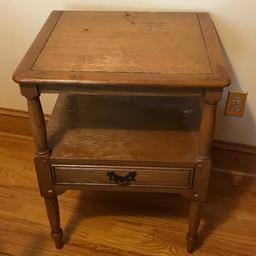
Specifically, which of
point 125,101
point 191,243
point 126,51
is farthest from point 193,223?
point 126,51

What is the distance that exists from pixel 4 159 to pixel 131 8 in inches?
33.9

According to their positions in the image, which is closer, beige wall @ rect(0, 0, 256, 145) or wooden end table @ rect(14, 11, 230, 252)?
wooden end table @ rect(14, 11, 230, 252)

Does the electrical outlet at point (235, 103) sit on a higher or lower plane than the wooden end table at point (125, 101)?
lower

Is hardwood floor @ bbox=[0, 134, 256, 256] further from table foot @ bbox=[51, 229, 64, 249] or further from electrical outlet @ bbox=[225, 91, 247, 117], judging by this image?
electrical outlet @ bbox=[225, 91, 247, 117]

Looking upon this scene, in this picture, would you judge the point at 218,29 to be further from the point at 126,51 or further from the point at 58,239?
the point at 58,239

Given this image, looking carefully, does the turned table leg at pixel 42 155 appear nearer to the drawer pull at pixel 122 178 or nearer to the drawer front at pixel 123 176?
the drawer front at pixel 123 176

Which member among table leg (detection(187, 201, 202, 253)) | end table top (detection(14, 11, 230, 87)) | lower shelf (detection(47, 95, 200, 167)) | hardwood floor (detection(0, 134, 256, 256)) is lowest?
hardwood floor (detection(0, 134, 256, 256))

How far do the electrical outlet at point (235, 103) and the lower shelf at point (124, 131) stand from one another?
0.63 ft

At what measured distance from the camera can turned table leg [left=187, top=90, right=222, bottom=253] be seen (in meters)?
0.81

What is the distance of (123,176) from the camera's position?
0.96 meters

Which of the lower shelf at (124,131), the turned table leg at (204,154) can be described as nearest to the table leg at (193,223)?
the turned table leg at (204,154)

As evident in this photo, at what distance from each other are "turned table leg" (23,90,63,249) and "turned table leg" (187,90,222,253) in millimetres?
396

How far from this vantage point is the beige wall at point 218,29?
1136 mm

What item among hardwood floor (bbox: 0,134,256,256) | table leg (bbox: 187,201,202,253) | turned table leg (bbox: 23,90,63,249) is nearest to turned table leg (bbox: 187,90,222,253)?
table leg (bbox: 187,201,202,253)
